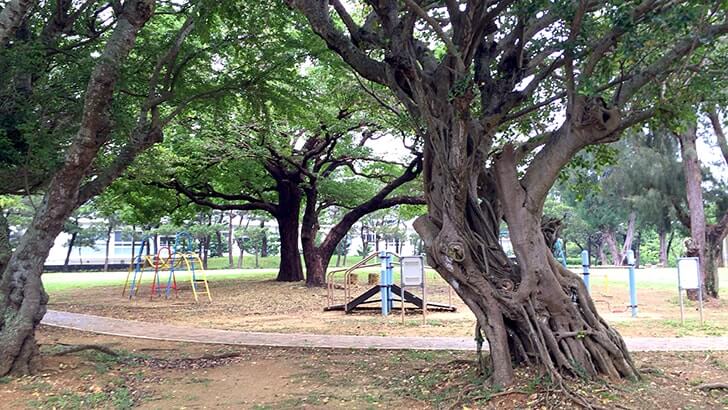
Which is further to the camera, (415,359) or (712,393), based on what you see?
(415,359)

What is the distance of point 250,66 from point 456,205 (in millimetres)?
5670

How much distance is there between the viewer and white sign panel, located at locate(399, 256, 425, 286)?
10773 mm

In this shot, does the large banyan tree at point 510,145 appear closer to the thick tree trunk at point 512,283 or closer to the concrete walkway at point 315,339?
the thick tree trunk at point 512,283

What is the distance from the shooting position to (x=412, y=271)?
10844mm

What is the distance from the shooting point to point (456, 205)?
17.8 feet

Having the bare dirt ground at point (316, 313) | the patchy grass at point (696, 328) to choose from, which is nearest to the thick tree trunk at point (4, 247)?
the bare dirt ground at point (316, 313)

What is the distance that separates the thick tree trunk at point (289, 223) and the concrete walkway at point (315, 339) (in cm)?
931

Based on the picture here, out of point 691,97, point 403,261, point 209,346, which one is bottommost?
point 209,346

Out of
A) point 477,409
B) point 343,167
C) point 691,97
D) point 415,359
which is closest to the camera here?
point 477,409

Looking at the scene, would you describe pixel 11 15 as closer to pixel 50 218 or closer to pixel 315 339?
pixel 50 218

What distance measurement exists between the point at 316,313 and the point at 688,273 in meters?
7.30

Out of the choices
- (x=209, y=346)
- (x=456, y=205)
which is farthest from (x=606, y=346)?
(x=209, y=346)

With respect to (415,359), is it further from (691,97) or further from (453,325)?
(691,97)

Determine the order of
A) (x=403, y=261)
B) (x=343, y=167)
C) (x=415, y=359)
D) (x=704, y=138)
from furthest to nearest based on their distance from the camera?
(x=343, y=167) < (x=704, y=138) < (x=403, y=261) < (x=415, y=359)
